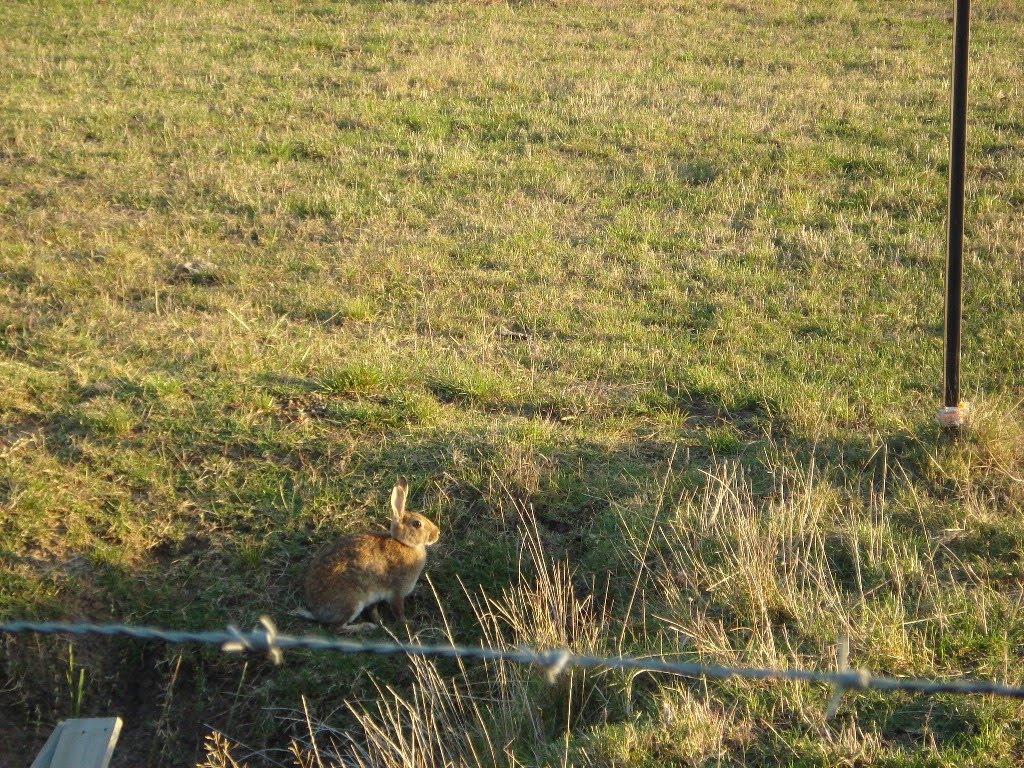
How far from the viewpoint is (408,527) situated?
5070 millimetres

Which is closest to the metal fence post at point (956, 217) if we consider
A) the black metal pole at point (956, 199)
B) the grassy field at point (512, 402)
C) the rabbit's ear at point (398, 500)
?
the black metal pole at point (956, 199)

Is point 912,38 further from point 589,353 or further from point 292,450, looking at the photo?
point 292,450

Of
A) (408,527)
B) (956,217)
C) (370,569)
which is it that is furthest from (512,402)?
(956,217)

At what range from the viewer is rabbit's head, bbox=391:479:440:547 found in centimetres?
504

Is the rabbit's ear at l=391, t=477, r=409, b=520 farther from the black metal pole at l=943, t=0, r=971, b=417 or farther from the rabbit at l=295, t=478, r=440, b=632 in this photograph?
the black metal pole at l=943, t=0, r=971, b=417

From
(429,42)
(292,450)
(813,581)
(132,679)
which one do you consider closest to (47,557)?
(132,679)

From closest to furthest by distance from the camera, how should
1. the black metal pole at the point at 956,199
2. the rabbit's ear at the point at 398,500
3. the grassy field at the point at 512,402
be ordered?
the grassy field at the point at 512,402 < the rabbit's ear at the point at 398,500 < the black metal pole at the point at 956,199

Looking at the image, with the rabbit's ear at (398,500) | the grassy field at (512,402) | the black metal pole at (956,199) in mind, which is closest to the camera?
the grassy field at (512,402)

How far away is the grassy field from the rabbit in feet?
0.71

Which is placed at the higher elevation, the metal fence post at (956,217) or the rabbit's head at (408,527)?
the metal fence post at (956,217)

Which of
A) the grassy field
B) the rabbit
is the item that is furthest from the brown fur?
the grassy field

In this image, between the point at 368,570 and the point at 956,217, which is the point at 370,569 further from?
the point at 956,217

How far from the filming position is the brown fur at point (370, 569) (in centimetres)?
497

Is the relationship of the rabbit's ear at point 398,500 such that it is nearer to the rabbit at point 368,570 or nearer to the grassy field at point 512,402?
the rabbit at point 368,570
